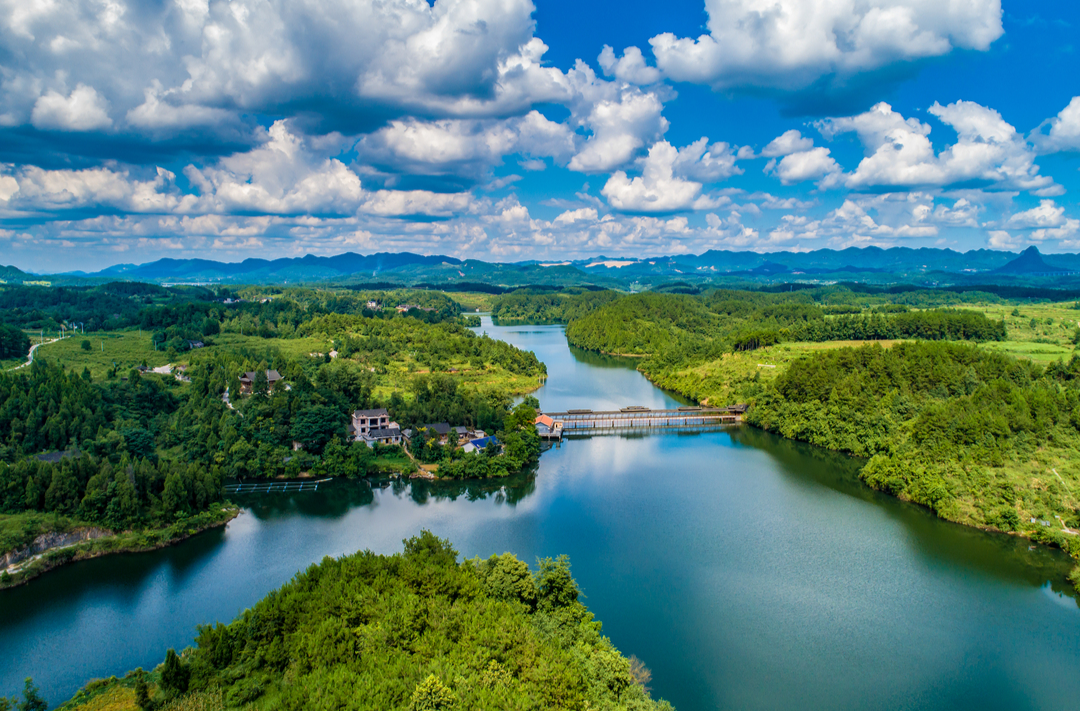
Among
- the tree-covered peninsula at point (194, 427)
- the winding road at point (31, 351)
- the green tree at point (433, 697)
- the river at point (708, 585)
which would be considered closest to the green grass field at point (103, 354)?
the tree-covered peninsula at point (194, 427)

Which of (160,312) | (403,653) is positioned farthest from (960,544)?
(160,312)

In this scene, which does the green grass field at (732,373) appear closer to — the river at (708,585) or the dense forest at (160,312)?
the river at (708,585)

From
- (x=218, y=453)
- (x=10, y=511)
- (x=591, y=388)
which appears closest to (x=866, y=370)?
(x=591, y=388)

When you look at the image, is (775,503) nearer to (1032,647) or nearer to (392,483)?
(1032,647)

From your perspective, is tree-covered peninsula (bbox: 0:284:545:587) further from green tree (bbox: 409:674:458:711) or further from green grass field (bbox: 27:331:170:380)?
green tree (bbox: 409:674:458:711)

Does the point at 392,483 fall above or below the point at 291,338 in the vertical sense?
below

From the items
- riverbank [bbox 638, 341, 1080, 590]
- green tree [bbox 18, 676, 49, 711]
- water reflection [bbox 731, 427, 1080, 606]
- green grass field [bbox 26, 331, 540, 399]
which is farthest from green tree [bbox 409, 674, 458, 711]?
green grass field [bbox 26, 331, 540, 399]
